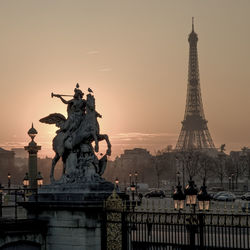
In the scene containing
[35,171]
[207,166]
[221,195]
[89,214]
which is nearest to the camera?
[89,214]

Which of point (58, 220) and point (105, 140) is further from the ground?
point (105, 140)

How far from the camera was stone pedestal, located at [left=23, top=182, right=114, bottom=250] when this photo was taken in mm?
22828

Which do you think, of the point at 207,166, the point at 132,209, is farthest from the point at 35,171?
the point at 207,166

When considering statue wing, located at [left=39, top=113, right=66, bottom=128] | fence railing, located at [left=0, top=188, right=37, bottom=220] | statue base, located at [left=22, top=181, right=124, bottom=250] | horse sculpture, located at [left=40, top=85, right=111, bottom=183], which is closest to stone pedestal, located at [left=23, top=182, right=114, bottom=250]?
statue base, located at [left=22, top=181, right=124, bottom=250]

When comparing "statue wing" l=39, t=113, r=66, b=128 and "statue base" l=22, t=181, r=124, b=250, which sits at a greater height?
"statue wing" l=39, t=113, r=66, b=128

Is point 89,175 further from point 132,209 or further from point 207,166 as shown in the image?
point 207,166

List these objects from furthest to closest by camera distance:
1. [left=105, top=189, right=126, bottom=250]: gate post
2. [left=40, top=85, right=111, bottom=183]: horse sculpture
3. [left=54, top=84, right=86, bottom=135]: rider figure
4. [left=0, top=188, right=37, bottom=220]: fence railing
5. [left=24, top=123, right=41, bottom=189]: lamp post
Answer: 1. [left=24, top=123, right=41, bottom=189]: lamp post
2. [left=0, top=188, right=37, bottom=220]: fence railing
3. [left=54, top=84, right=86, bottom=135]: rider figure
4. [left=40, top=85, right=111, bottom=183]: horse sculpture
5. [left=105, top=189, right=126, bottom=250]: gate post

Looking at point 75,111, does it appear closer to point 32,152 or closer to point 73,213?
point 73,213

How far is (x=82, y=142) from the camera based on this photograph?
24.6m

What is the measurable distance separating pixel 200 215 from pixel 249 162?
5415 inches

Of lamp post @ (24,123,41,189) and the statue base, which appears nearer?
the statue base

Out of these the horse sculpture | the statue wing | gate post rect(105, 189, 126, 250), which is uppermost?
the statue wing

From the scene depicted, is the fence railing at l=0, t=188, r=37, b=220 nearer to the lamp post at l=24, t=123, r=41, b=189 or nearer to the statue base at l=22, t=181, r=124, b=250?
the statue base at l=22, t=181, r=124, b=250

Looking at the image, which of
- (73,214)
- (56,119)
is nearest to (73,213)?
(73,214)
